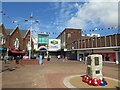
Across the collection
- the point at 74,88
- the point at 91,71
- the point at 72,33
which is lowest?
the point at 74,88

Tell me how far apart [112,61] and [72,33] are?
4116 centimetres

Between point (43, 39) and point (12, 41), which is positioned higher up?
point (43, 39)

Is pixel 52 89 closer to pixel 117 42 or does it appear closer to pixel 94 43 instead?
pixel 117 42

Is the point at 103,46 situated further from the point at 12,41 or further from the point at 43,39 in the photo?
the point at 43,39

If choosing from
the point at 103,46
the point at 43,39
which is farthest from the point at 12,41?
the point at 103,46

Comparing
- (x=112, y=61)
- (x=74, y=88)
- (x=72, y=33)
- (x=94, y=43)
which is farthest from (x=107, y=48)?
(x=72, y=33)

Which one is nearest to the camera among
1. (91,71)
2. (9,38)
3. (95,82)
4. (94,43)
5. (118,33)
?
(95,82)

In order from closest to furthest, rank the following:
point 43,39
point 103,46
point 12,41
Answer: point 103,46 → point 12,41 → point 43,39

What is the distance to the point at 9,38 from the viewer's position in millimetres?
51781

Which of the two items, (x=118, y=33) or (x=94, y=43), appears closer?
(x=118, y=33)

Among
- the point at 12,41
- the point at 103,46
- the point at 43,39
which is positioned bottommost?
the point at 103,46

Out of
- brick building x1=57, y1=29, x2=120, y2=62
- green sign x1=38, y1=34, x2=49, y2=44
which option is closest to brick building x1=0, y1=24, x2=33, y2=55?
green sign x1=38, y1=34, x2=49, y2=44

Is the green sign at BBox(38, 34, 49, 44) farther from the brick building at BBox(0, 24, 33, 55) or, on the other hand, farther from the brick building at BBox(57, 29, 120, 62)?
the brick building at BBox(57, 29, 120, 62)

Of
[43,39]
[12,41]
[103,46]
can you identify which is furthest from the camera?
[43,39]
